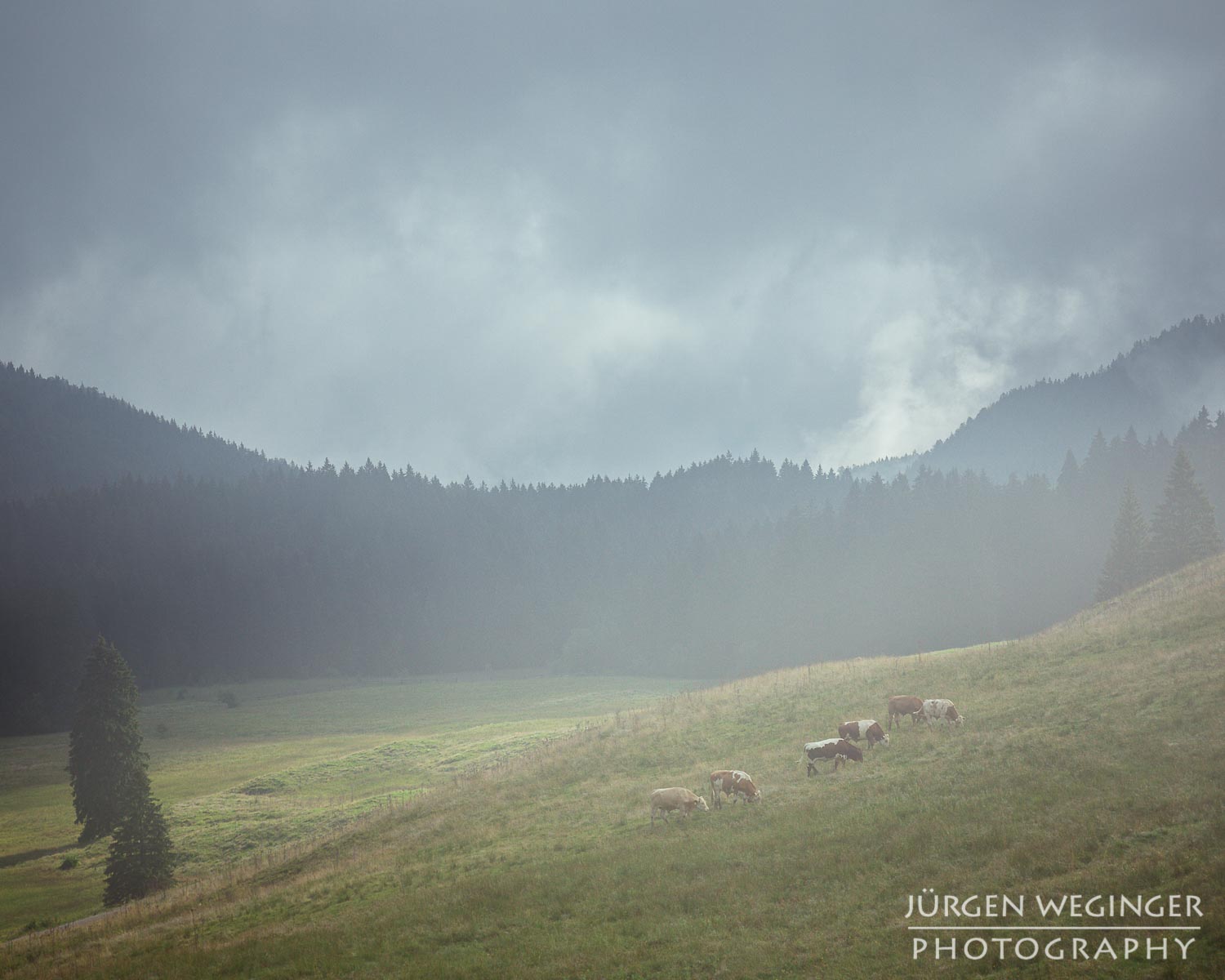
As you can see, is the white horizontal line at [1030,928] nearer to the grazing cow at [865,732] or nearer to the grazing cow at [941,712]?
the grazing cow at [865,732]

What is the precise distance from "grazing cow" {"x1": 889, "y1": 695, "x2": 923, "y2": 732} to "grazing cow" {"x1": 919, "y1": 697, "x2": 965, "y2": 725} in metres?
0.24

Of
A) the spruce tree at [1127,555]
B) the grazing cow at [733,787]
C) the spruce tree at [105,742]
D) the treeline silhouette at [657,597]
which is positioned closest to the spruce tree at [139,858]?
the spruce tree at [105,742]

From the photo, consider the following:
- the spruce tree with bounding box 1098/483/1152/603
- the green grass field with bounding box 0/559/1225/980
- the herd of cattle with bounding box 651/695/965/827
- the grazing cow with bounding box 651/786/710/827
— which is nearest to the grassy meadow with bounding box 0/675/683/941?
the green grass field with bounding box 0/559/1225/980

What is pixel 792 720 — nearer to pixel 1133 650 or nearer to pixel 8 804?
pixel 1133 650

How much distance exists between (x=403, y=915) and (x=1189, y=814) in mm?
19752

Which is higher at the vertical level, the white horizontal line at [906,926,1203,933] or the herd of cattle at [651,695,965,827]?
the white horizontal line at [906,926,1203,933]

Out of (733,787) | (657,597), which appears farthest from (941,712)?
(657,597)

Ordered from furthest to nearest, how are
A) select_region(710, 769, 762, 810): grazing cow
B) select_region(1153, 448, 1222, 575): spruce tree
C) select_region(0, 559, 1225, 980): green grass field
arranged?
select_region(1153, 448, 1222, 575): spruce tree
select_region(710, 769, 762, 810): grazing cow
select_region(0, 559, 1225, 980): green grass field

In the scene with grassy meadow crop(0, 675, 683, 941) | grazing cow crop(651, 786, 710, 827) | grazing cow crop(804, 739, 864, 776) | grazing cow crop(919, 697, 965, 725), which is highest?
grazing cow crop(919, 697, 965, 725)

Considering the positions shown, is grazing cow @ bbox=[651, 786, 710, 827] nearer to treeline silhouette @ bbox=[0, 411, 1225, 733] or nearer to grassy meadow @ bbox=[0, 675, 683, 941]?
grassy meadow @ bbox=[0, 675, 683, 941]

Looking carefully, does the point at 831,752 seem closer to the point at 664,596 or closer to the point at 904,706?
the point at 904,706

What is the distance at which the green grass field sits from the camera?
13.7 metres

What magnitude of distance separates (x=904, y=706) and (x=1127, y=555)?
5960cm

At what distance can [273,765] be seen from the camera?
219 ft
